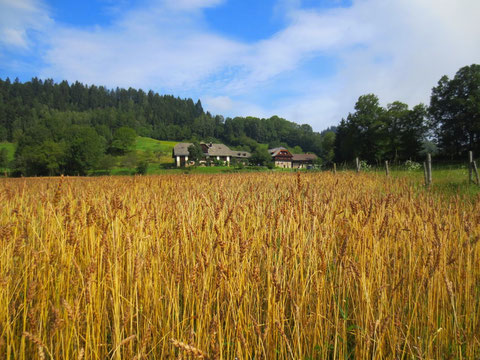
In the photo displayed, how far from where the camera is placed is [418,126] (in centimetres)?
4488

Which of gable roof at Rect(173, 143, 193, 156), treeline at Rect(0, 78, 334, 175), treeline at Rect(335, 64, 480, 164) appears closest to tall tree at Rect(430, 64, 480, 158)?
treeline at Rect(335, 64, 480, 164)

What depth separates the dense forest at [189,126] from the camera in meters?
37.2

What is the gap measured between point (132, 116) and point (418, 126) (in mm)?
108642

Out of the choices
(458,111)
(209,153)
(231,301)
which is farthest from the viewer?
(209,153)

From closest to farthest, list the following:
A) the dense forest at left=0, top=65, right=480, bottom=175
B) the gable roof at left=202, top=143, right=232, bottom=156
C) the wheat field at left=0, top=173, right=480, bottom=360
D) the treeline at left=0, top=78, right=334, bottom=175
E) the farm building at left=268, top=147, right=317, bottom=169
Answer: the wheat field at left=0, top=173, right=480, bottom=360 → the dense forest at left=0, top=65, right=480, bottom=175 → the treeline at left=0, top=78, right=334, bottom=175 → the gable roof at left=202, top=143, right=232, bottom=156 → the farm building at left=268, top=147, right=317, bottom=169

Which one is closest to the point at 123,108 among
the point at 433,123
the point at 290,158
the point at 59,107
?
the point at 59,107

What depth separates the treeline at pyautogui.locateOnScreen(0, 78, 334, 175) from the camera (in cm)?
5966

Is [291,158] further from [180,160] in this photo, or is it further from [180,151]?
[180,160]

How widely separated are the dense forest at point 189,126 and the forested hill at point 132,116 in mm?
372

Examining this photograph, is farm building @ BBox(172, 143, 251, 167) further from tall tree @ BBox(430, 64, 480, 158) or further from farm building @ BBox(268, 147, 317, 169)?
tall tree @ BBox(430, 64, 480, 158)

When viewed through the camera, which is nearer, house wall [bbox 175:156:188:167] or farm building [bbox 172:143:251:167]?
house wall [bbox 175:156:188:167]

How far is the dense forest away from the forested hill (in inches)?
14.7

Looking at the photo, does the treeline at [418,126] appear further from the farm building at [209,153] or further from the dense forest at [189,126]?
the farm building at [209,153]

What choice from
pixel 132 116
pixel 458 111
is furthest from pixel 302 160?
pixel 132 116
